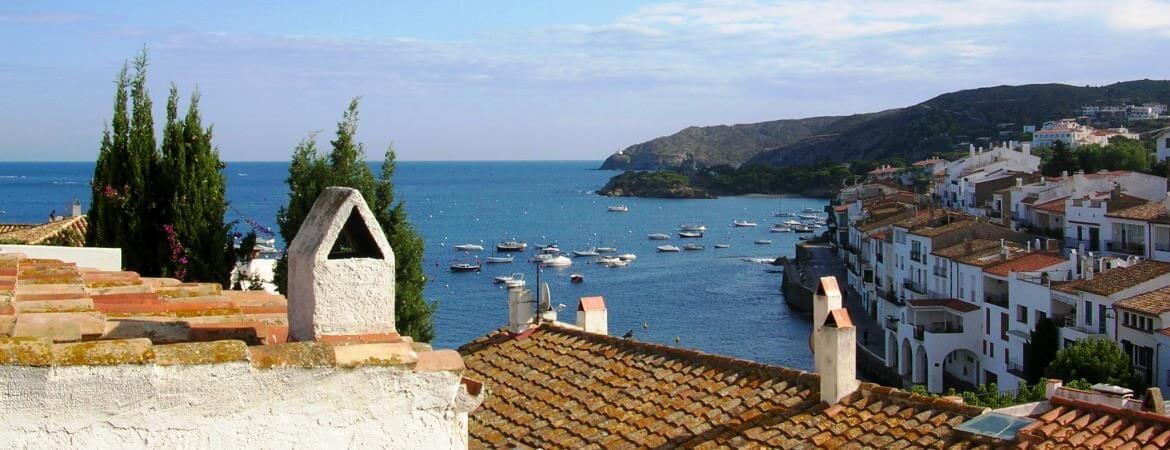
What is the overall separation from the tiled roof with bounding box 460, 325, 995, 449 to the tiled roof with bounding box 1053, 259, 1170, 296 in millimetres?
30193

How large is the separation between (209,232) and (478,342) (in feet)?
13.8

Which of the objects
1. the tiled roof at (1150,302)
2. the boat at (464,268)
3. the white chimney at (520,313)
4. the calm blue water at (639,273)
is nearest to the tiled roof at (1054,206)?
the calm blue water at (639,273)

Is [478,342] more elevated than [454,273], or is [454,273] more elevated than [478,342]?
[478,342]

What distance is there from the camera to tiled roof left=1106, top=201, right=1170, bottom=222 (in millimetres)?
46406

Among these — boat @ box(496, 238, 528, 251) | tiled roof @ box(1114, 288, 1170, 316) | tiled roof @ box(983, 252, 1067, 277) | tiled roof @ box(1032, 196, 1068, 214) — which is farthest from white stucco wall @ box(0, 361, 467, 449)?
boat @ box(496, 238, 528, 251)

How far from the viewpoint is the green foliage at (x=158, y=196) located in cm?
1515

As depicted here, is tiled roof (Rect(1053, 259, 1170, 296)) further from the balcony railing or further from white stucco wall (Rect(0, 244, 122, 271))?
white stucco wall (Rect(0, 244, 122, 271))

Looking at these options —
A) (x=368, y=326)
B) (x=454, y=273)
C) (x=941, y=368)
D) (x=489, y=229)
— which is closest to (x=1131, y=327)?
(x=941, y=368)

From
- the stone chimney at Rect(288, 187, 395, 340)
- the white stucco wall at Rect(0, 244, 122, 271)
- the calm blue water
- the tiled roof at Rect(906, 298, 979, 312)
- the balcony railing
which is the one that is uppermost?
the stone chimney at Rect(288, 187, 395, 340)

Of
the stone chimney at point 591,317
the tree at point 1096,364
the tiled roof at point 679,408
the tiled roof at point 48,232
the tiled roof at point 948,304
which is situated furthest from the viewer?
the tiled roof at point 948,304

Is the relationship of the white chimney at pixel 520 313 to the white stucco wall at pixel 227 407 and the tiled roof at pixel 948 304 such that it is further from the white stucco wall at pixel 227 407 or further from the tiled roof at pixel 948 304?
the tiled roof at pixel 948 304

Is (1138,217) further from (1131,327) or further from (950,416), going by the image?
(950,416)

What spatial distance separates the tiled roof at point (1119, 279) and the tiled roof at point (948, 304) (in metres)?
6.44

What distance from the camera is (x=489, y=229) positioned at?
127312 millimetres
